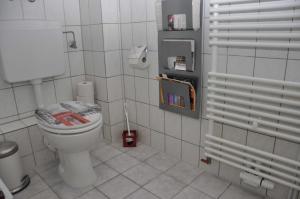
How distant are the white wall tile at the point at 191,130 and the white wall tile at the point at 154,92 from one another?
0.94 ft

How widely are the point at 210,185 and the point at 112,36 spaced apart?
4.46 ft

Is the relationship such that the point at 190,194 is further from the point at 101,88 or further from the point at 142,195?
the point at 101,88

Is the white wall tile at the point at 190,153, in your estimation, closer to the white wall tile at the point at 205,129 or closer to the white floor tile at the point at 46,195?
the white wall tile at the point at 205,129

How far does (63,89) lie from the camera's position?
2119mm

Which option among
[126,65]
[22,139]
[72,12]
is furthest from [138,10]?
[22,139]

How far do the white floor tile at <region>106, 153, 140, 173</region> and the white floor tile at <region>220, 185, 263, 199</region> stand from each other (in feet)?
2.30

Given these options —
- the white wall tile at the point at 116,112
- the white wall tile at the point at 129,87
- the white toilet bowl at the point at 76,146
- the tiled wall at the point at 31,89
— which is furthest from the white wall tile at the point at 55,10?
the white toilet bowl at the point at 76,146

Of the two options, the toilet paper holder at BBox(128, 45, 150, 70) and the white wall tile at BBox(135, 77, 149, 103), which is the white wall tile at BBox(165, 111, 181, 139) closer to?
the white wall tile at BBox(135, 77, 149, 103)

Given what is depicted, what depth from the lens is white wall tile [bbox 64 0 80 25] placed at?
6.57 feet

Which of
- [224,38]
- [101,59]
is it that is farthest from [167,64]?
[101,59]

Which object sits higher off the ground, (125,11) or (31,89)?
(125,11)

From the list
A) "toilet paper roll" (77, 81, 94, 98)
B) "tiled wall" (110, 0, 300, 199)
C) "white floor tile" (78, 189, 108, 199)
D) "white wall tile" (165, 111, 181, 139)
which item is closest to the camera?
"tiled wall" (110, 0, 300, 199)

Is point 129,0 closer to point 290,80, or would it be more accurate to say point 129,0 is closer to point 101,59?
point 101,59

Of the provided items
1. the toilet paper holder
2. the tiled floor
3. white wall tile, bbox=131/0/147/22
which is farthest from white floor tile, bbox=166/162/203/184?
white wall tile, bbox=131/0/147/22
